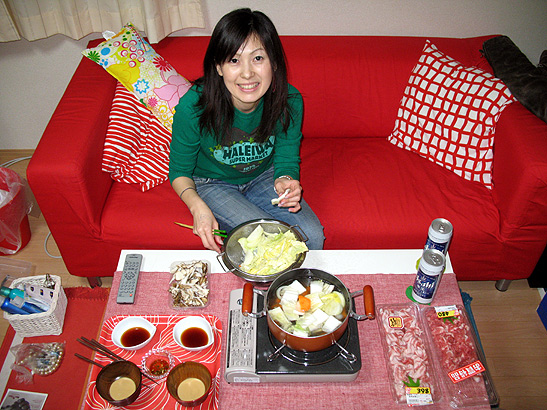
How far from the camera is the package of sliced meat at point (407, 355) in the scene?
118cm

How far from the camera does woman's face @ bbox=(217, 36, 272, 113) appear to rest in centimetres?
143

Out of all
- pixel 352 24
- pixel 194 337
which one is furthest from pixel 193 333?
pixel 352 24

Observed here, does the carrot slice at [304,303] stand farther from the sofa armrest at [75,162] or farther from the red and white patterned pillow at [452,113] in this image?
the red and white patterned pillow at [452,113]

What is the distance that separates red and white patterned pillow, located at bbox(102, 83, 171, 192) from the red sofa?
0.04 metres

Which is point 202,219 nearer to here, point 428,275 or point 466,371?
point 428,275

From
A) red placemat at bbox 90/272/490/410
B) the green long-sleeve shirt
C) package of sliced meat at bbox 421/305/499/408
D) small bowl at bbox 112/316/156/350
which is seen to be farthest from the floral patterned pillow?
package of sliced meat at bbox 421/305/499/408

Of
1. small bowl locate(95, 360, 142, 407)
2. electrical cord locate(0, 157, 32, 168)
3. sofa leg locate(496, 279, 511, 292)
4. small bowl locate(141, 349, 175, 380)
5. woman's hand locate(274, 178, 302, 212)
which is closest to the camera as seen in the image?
small bowl locate(95, 360, 142, 407)

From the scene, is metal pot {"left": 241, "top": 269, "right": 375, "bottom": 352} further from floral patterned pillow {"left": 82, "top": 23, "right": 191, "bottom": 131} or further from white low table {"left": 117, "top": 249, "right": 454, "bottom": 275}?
floral patterned pillow {"left": 82, "top": 23, "right": 191, "bottom": 131}

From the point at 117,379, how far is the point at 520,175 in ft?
5.20

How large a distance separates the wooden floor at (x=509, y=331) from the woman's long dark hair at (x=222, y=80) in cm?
105

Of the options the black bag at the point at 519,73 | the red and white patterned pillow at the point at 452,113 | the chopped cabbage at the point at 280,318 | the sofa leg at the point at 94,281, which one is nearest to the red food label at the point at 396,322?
the chopped cabbage at the point at 280,318

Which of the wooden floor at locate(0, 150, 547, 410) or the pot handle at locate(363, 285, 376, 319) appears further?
the wooden floor at locate(0, 150, 547, 410)

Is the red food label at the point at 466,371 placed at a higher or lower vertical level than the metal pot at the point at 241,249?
lower

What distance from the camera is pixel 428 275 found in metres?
1.32
